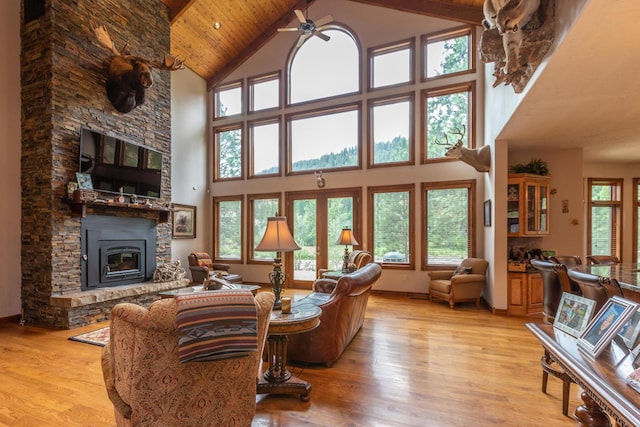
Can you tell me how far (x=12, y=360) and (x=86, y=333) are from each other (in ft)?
3.01

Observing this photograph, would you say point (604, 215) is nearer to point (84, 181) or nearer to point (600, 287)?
point (600, 287)

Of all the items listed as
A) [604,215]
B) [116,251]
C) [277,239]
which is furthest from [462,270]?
[116,251]

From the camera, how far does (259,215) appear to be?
8219 millimetres

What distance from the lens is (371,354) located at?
3.48 meters

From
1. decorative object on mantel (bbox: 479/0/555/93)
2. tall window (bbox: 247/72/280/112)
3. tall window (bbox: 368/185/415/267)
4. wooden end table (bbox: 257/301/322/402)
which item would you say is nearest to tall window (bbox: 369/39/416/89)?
tall window (bbox: 368/185/415/267)

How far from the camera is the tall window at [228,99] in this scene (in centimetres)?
856

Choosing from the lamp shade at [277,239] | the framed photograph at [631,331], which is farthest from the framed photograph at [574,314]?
the lamp shade at [277,239]

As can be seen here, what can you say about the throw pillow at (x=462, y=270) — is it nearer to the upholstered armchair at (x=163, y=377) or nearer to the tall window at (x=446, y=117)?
the tall window at (x=446, y=117)

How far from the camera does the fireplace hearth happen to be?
4.92 metres

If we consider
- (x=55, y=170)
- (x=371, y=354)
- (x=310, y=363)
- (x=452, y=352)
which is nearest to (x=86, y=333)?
(x=55, y=170)

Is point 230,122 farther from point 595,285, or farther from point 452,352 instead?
point 595,285

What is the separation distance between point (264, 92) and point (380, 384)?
7516mm

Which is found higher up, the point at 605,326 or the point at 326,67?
the point at 326,67

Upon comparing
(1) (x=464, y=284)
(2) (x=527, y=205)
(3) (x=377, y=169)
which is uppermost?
(3) (x=377, y=169)
